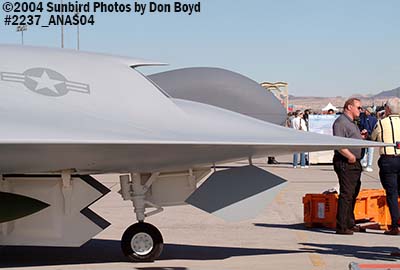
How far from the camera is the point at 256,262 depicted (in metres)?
8.74

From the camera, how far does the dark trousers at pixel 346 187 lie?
34.7ft

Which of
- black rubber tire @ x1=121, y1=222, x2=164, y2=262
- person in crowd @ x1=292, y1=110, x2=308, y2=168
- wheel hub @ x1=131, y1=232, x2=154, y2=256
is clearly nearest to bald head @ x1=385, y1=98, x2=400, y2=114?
black rubber tire @ x1=121, y1=222, x2=164, y2=262

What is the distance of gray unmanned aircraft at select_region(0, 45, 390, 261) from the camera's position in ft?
25.4

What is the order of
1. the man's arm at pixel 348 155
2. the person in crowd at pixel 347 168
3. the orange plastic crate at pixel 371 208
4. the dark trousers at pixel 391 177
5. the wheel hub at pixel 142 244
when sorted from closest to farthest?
the wheel hub at pixel 142 244 → the dark trousers at pixel 391 177 → the man's arm at pixel 348 155 → the person in crowd at pixel 347 168 → the orange plastic crate at pixel 371 208

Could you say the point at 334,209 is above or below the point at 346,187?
below

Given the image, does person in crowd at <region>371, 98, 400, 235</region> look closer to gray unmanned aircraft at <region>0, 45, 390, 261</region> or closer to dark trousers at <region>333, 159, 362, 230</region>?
dark trousers at <region>333, 159, 362, 230</region>

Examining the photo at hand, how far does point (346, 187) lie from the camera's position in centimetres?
1055

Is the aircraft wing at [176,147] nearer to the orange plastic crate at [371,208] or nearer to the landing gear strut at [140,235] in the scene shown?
the landing gear strut at [140,235]

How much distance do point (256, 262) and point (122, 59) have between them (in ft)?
9.49

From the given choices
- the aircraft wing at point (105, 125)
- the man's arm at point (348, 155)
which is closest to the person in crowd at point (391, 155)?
the man's arm at point (348, 155)

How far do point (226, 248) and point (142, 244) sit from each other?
4.70ft

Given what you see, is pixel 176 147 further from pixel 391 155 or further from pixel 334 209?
pixel 334 209

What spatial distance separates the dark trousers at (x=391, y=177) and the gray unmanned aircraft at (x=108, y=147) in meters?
1.81

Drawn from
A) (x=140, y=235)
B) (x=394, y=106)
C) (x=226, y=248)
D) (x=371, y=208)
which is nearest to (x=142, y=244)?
(x=140, y=235)
